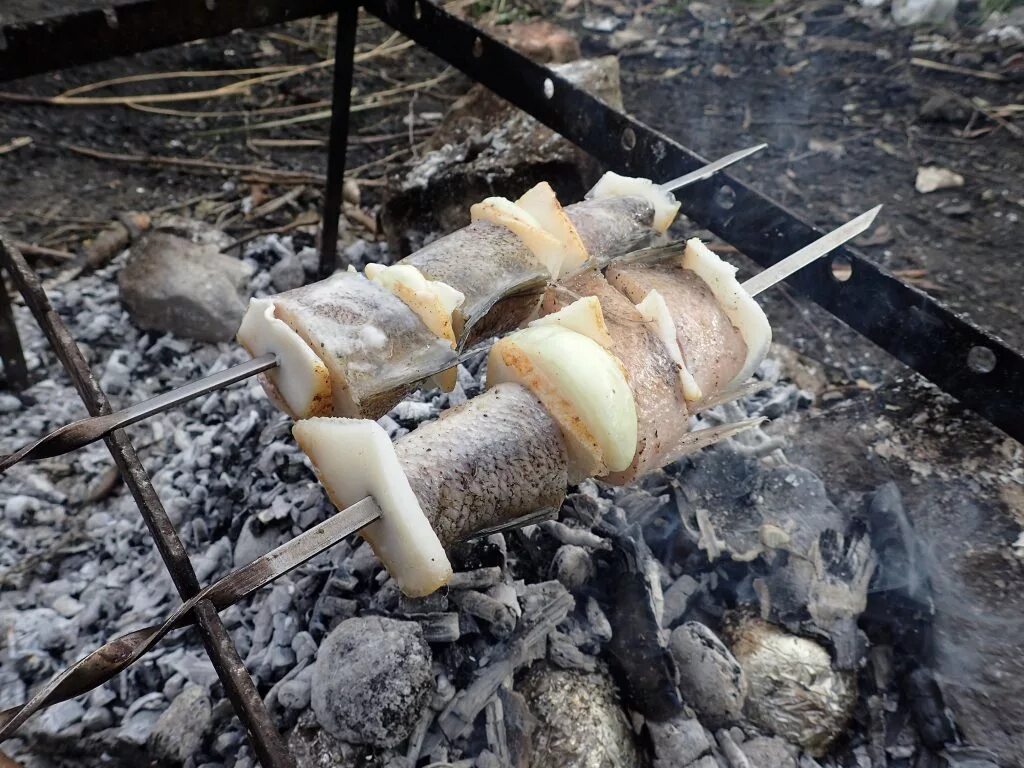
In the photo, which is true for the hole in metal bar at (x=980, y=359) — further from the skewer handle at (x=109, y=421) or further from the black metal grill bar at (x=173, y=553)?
the black metal grill bar at (x=173, y=553)

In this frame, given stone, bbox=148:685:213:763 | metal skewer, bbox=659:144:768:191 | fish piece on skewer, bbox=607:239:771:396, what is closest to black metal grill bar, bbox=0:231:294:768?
stone, bbox=148:685:213:763

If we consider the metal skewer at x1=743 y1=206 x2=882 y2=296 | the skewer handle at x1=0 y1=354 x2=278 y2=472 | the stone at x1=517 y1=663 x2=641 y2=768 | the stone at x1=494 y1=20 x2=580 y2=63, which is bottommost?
the stone at x1=517 y1=663 x2=641 y2=768

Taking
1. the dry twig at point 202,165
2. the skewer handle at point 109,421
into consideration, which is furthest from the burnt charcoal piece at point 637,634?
the dry twig at point 202,165

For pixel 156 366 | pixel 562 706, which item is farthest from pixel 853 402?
pixel 156 366

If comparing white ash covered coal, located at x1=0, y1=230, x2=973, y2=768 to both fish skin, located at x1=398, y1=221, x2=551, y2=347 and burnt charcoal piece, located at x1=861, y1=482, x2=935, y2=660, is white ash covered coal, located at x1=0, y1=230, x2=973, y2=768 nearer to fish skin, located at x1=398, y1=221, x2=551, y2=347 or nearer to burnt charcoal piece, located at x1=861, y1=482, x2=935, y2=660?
burnt charcoal piece, located at x1=861, y1=482, x2=935, y2=660

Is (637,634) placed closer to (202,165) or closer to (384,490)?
(384,490)

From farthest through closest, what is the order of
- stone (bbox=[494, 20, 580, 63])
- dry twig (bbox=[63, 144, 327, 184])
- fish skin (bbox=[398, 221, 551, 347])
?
stone (bbox=[494, 20, 580, 63]), dry twig (bbox=[63, 144, 327, 184]), fish skin (bbox=[398, 221, 551, 347])
